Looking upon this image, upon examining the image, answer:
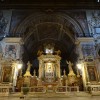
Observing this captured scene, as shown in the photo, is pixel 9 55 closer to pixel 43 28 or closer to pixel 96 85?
pixel 43 28

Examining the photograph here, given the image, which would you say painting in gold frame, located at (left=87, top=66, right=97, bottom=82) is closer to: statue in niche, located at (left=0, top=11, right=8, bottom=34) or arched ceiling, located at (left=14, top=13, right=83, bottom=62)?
arched ceiling, located at (left=14, top=13, right=83, bottom=62)

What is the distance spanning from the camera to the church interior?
1614cm

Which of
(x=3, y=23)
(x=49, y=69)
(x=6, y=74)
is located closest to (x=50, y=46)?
(x=49, y=69)

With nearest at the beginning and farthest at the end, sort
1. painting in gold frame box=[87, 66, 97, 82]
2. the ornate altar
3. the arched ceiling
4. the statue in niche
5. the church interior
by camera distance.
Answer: the church interior, painting in gold frame box=[87, 66, 97, 82], the ornate altar, the statue in niche, the arched ceiling

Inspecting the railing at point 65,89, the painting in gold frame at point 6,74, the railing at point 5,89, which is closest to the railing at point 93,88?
the railing at point 65,89

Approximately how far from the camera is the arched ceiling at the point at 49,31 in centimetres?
2150

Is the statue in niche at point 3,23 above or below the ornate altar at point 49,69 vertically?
above

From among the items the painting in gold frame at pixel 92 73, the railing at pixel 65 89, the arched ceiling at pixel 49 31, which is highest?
the arched ceiling at pixel 49 31

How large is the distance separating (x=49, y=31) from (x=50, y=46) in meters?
2.25

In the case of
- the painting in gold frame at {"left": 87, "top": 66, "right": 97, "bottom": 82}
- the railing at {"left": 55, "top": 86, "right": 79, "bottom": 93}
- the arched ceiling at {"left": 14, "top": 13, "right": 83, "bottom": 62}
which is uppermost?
the arched ceiling at {"left": 14, "top": 13, "right": 83, "bottom": 62}

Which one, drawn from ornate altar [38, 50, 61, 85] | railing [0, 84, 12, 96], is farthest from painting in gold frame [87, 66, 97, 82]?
railing [0, 84, 12, 96]

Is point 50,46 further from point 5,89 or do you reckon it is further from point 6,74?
point 5,89

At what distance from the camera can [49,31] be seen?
82.2ft

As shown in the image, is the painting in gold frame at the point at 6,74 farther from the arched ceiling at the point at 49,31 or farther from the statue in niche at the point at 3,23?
the statue in niche at the point at 3,23
